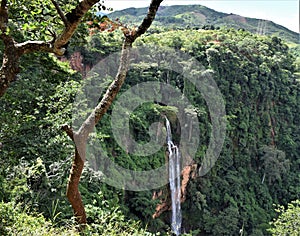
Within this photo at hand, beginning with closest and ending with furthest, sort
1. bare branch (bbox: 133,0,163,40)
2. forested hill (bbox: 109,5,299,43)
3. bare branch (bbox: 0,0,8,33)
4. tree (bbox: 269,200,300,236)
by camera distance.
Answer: bare branch (bbox: 133,0,163,40) → bare branch (bbox: 0,0,8,33) → tree (bbox: 269,200,300,236) → forested hill (bbox: 109,5,299,43)

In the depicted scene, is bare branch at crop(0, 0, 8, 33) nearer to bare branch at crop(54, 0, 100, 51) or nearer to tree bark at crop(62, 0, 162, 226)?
bare branch at crop(54, 0, 100, 51)

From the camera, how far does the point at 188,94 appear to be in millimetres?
16219

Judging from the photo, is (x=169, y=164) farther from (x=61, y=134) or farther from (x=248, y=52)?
(x=248, y=52)

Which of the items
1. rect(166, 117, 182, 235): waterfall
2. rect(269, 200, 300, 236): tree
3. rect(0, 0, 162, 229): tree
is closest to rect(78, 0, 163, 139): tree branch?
rect(0, 0, 162, 229): tree

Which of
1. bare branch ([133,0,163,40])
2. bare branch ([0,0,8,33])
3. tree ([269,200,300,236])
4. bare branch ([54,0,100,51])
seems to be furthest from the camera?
tree ([269,200,300,236])

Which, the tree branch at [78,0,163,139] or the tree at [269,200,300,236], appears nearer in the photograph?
the tree branch at [78,0,163,139]

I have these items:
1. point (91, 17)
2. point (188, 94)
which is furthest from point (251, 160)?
point (91, 17)

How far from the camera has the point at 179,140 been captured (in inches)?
569

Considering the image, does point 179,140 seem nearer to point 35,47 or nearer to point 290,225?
point 290,225

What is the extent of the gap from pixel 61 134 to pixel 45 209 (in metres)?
1.12

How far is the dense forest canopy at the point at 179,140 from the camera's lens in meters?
4.58

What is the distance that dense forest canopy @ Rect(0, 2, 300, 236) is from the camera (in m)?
4.58

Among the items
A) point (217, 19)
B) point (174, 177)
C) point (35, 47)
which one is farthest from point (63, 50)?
point (217, 19)

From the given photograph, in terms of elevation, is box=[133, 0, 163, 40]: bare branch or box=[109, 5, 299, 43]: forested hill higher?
box=[109, 5, 299, 43]: forested hill
